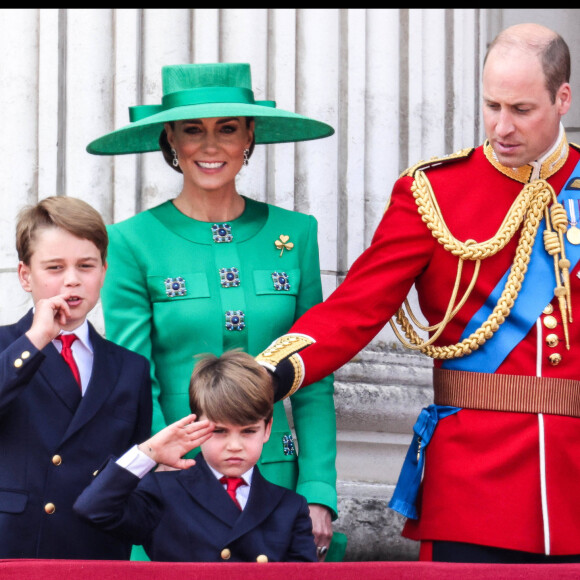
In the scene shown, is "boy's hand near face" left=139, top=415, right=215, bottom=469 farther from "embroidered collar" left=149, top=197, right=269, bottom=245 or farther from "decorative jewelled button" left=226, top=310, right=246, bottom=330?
"embroidered collar" left=149, top=197, right=269, bottom=245

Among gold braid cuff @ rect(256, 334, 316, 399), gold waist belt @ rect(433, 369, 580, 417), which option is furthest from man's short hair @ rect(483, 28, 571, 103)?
gold braid cuff @ rect(256, 334, 316, 399)

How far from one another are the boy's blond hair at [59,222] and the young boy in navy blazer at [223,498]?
15.3 inches

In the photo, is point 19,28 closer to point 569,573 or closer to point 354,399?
point 354,399

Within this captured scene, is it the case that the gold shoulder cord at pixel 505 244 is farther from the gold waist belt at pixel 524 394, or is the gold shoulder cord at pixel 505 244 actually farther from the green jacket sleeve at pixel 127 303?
the green jacket sleeve at pixel 127 303

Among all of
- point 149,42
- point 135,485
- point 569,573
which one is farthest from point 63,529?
point 149,42

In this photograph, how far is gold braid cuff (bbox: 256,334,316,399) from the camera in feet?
8.86

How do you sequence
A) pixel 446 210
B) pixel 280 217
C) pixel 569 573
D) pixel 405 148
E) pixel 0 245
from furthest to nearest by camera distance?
pixel 405 148
pixel 0 245
pixel 280 217
pixel 446 210
pixel 569 573

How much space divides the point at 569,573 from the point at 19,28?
2411mm

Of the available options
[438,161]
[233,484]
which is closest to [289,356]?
[233,484]

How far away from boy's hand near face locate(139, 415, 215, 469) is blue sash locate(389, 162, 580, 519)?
1.93 feet

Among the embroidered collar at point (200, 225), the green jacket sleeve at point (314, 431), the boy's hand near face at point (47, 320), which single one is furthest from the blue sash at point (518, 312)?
the boy's hand near face at point (47, 320)

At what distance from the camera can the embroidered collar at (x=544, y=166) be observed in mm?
2871

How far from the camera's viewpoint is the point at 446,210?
290 cm

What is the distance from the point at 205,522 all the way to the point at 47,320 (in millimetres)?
519
